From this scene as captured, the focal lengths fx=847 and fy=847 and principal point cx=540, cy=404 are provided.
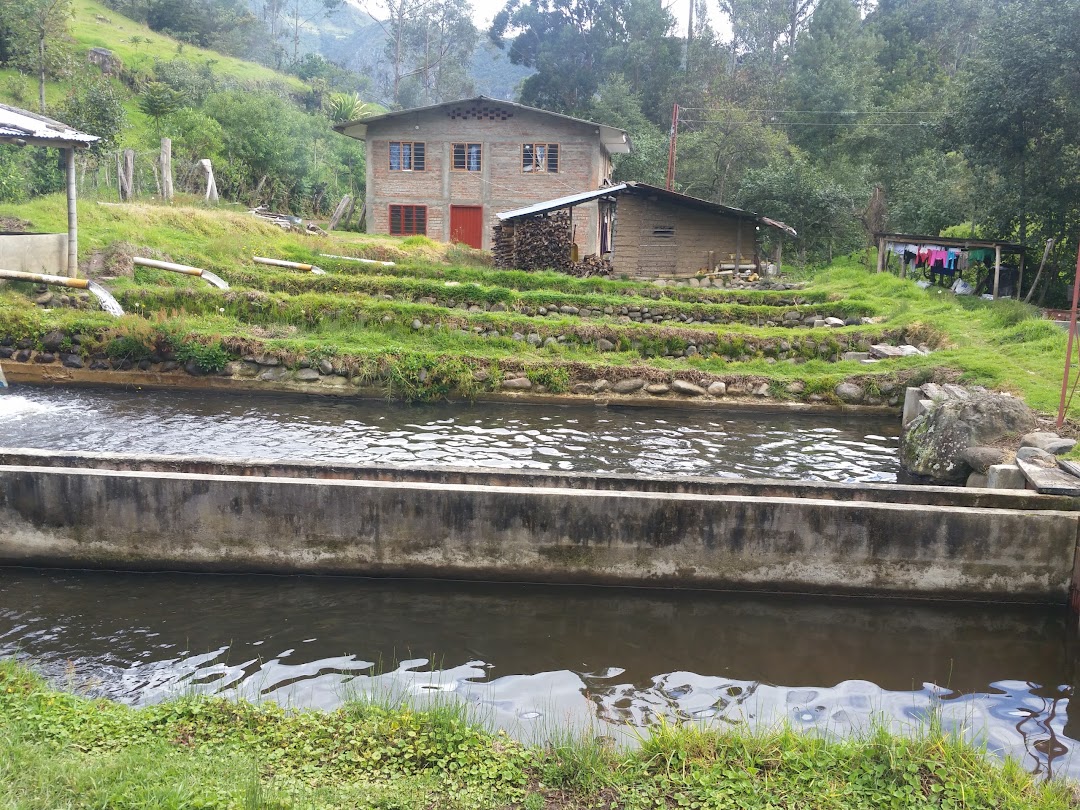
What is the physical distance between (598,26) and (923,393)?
2424 inches

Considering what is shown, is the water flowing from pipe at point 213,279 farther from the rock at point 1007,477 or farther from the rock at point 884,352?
the rock at point 1007,477

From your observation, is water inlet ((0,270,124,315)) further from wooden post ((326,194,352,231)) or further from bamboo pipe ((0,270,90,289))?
wooden post ((326,194,352,231))

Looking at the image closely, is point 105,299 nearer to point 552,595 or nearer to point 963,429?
point 552,595

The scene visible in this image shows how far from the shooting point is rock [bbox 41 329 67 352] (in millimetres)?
16359

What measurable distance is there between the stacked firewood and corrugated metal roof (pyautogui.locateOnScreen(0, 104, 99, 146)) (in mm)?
14520

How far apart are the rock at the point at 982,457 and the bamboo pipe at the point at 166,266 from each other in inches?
662

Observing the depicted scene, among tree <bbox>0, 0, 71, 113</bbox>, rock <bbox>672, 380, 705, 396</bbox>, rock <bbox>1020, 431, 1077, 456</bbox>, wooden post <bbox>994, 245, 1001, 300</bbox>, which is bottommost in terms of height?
rock <bbox>672, 380, 705, 396</bbox>

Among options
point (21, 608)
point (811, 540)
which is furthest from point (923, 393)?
point (21, 608)

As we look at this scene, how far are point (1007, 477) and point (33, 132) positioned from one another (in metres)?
18.1

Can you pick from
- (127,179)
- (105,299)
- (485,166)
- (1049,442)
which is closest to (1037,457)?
(1049,442)

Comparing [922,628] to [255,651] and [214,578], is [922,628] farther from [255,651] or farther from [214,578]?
[214,578]

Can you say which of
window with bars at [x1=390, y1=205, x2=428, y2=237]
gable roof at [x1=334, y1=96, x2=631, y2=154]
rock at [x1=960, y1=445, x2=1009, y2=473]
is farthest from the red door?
rock at [x1=960, y1=445, x2=1009, y2=473]

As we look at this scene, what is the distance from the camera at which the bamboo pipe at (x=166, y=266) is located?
19.9 meters

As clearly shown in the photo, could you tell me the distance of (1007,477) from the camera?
353 inches
